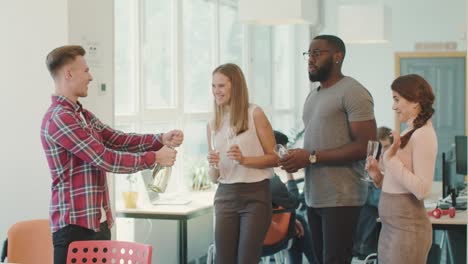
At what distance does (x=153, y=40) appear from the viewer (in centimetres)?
645

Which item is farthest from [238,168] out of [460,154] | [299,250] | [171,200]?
[460,154]

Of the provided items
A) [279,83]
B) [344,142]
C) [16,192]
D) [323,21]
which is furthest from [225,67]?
[323,21]

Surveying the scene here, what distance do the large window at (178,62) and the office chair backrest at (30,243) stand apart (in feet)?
6.84

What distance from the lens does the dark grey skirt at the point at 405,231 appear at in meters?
3.40

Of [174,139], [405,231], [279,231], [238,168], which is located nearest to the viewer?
[405,231]

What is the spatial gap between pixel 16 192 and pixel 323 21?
751 centimetres

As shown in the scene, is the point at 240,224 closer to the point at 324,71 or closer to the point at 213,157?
the point at 213,157

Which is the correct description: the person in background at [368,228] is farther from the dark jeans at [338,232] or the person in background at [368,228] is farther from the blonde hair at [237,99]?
the blonde hair at [237,99]

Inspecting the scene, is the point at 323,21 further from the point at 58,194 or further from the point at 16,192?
the point at 58,194

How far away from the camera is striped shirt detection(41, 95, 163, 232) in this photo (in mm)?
3221

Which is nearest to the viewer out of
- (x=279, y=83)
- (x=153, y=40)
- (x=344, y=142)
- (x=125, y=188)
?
(x=344, y=142)

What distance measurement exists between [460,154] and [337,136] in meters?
2.65

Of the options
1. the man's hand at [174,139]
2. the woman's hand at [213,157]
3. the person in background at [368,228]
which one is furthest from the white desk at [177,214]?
the man's hand at [174,139]

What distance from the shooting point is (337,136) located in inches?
153
